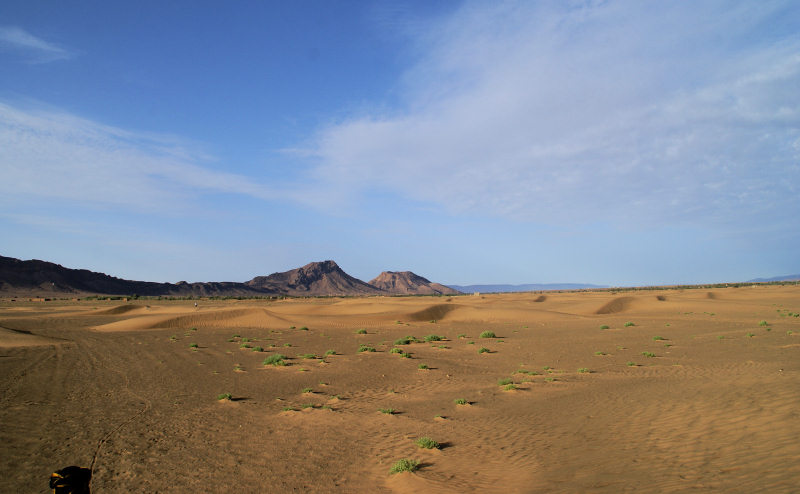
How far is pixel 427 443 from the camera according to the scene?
7.82 metres

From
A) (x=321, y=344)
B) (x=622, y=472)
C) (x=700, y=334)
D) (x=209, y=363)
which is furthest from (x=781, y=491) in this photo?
(x=700, y=334)

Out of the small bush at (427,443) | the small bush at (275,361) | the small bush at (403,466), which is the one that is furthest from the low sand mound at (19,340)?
the small bush at (403,466)

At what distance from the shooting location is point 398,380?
46.6 feet

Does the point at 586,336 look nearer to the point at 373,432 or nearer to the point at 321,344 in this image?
the point at 321,344

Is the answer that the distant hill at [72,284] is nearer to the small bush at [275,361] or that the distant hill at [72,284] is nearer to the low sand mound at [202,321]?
the low sand mound at [202,321]

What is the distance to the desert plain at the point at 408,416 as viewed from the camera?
641 cm

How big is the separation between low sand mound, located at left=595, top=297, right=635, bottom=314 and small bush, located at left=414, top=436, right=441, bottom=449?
132 feet

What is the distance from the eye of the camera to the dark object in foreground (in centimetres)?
495

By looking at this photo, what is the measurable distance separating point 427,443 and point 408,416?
2.27m

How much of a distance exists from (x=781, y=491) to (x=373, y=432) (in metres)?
6.58

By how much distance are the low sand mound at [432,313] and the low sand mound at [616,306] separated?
1538cm

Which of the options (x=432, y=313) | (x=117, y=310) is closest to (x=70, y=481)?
(x=432, y=313)

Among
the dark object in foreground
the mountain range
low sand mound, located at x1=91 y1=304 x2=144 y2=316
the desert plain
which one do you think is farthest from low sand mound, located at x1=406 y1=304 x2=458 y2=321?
the mountain range

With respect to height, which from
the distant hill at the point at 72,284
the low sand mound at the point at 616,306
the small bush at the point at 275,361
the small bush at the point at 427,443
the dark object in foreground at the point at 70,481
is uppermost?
the distant hill at the point at 72,284
